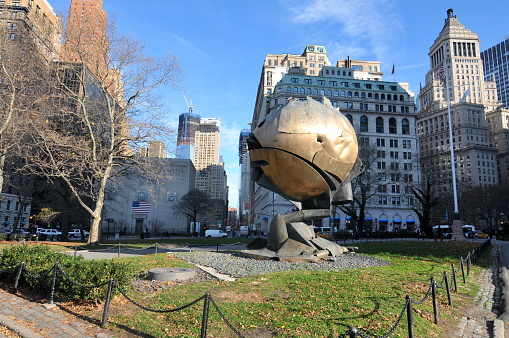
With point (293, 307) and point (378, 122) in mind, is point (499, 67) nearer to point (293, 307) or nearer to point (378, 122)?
point (378, 122)

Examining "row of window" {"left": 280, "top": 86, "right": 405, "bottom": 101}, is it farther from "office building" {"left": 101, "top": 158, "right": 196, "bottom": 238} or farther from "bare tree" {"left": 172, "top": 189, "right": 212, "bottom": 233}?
"office building" {"left": 101, "top": 158, "right": 196, "bottom": 238}

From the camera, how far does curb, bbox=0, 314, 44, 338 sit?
5684mm

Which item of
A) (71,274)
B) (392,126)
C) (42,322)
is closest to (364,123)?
(392,126)

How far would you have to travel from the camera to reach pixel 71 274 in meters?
7.52

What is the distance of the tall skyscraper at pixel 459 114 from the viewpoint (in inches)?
4131

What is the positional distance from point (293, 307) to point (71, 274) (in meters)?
5.09

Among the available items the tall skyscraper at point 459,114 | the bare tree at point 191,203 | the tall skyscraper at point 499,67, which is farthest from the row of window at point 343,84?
the tall skyscraper at point 499,67

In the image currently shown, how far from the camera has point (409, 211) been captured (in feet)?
229

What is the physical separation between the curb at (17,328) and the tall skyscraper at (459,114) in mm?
85553

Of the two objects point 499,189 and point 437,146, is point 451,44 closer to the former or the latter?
point 437,146

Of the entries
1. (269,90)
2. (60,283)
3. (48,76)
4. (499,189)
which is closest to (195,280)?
(60,283)

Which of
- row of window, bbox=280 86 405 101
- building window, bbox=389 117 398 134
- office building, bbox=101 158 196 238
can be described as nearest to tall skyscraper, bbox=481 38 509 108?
row of window, bbox=280 86 405 101

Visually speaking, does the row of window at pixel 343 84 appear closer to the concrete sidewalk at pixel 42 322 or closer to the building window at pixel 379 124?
the building window at pixel 379 124

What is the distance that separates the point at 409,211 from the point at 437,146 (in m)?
56.2
